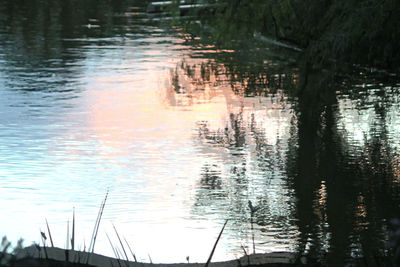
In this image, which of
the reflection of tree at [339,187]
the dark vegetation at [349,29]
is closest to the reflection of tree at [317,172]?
the reflection of tree at [339,187]

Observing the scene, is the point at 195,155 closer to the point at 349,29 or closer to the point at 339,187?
the point at 339,187

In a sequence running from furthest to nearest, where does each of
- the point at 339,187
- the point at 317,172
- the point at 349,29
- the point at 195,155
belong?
the point at 195,155 < the point at 317,172 < the point at 339,187 < the point at 349,29

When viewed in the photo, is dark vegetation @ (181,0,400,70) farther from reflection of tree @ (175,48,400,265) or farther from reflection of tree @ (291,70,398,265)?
reflection of tree @ (291,70,398,265)

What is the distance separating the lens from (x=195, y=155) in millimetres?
12383

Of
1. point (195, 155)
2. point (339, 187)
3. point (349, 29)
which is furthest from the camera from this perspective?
point (195, 155)

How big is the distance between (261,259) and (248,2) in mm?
6495

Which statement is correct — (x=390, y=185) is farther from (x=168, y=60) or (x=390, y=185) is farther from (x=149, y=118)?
(x=168, y=60)

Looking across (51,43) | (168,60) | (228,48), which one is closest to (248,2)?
(168,60)

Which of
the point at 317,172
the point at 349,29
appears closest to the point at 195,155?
the point at 317,172

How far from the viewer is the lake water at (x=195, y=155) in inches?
356

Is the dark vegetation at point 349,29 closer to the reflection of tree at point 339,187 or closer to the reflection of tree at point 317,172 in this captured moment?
the reflection of tree at point 317,172

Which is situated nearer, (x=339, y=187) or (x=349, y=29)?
(x=349, y=29)

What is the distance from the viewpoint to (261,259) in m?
6.12

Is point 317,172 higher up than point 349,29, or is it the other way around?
point 349,29
